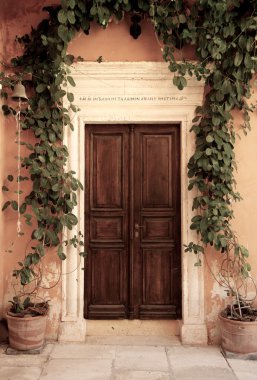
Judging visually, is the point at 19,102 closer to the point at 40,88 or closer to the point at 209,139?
the point at 40,88

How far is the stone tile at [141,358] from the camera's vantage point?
3373mm

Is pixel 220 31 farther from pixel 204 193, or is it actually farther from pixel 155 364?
pixel 155 364

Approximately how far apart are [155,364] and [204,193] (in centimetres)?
158

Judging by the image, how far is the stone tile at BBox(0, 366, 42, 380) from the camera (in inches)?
125

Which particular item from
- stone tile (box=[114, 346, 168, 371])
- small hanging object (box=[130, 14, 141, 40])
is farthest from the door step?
small hanging object (box=[130, 14, 141, 40])

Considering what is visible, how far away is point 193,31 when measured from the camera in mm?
3719

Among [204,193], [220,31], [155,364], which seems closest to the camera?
[155,364]

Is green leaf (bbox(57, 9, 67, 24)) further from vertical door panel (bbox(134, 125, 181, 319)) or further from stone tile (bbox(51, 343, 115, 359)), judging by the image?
stone tile (bbox(51, 343, 115, 359))

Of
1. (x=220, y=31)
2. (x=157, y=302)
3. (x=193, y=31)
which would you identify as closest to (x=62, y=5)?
(x=193, y=31)

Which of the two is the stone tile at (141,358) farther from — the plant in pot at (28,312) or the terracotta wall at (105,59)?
the plant in pot at (28,312)

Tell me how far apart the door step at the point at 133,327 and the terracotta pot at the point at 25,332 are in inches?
22.7

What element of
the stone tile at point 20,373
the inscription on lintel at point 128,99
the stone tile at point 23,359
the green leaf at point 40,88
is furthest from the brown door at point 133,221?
the stone tile at point 20,373

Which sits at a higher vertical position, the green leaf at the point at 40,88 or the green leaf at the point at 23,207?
the green leaf at the point at 40,88

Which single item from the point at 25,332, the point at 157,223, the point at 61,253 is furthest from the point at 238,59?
the point at 25,332
